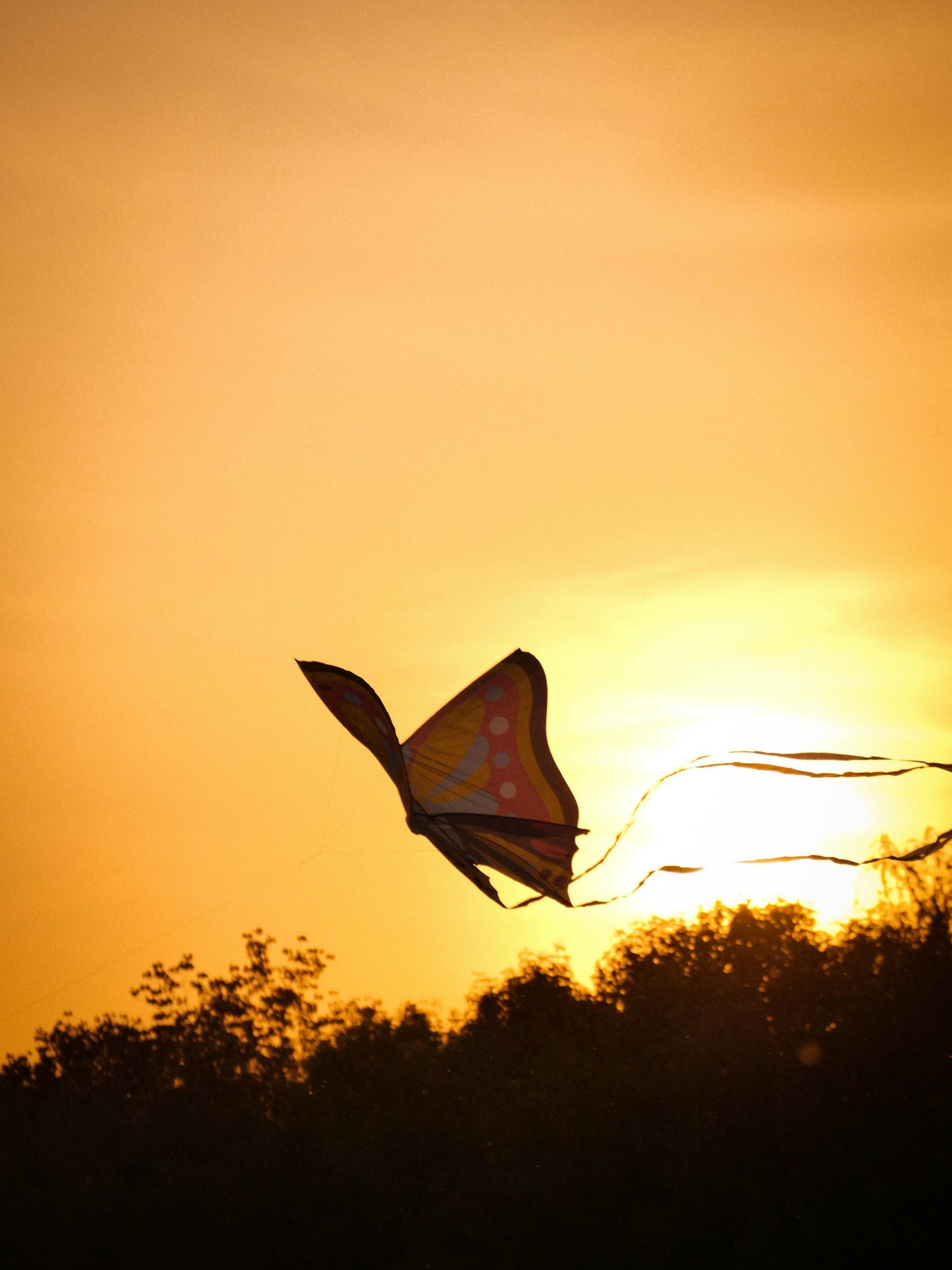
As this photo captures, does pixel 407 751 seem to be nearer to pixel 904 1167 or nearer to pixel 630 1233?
pixel 630 1233

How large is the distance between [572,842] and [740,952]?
685 inches

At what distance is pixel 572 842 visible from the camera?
44.0 feet

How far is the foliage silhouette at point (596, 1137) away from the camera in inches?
731

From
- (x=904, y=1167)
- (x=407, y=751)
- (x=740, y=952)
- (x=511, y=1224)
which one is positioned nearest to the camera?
(x=407, y=751)

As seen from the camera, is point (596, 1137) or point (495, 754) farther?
point (596, 1137)

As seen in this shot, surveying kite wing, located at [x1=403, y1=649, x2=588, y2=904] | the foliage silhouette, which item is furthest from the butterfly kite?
the foliage silhouette

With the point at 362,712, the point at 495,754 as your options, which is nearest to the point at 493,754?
the point at 495,754

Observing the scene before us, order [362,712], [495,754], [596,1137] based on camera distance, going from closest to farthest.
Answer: [362,712] < [495,754] < [596,1137]

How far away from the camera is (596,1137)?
68.7ft

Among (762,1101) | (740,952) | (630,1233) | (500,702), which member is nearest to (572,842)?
(500,702)

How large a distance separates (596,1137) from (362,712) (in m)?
11.4

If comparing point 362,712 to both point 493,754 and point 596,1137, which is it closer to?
point 493,754

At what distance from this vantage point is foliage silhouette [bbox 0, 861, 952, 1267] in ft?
61.0

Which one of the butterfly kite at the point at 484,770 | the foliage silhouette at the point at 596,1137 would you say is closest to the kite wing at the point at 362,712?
the butterfly kite at the point at 484,770
